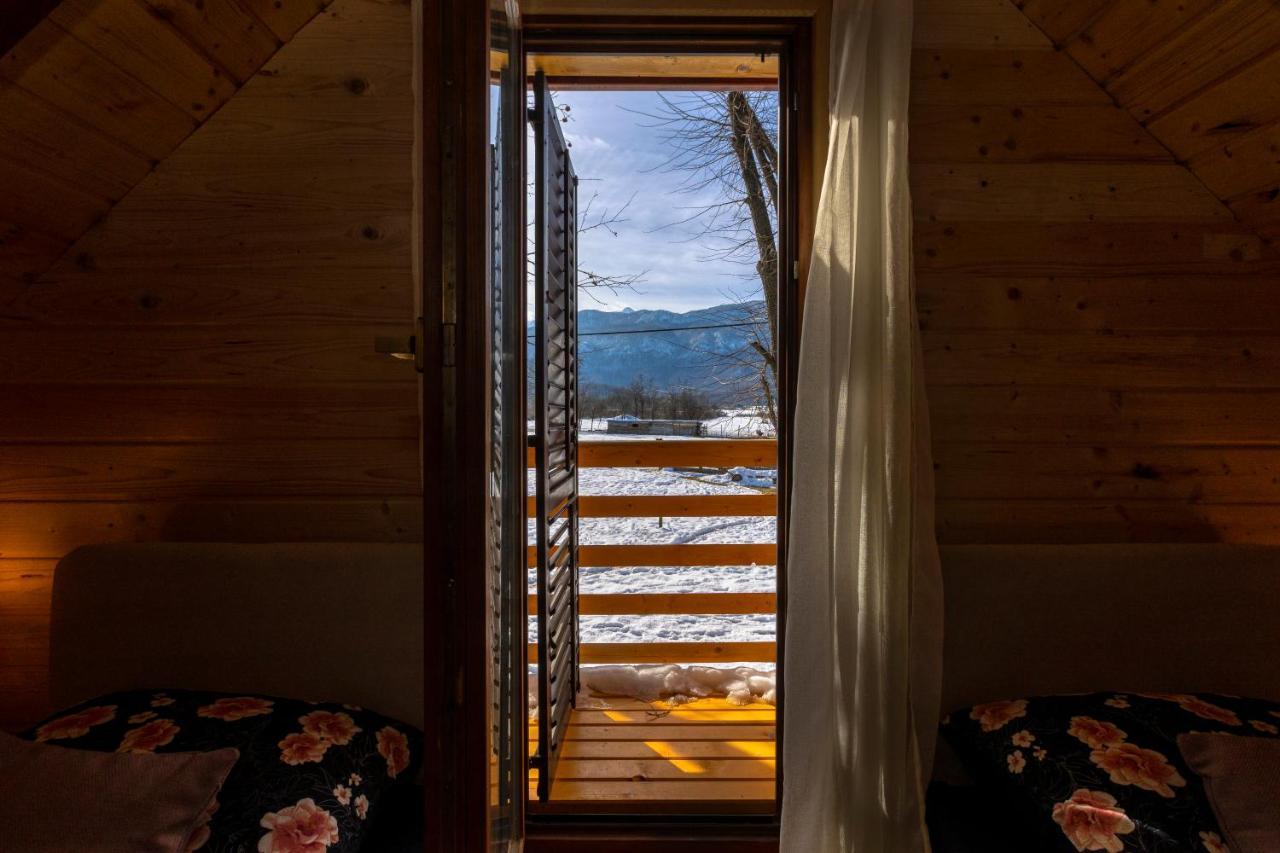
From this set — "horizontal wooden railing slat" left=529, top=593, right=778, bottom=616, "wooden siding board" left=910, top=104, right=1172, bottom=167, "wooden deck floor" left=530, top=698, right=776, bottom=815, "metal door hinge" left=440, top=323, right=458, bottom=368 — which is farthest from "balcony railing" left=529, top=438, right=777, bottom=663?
"metal door hinge" left=440, top=323, right=458, bottom=368

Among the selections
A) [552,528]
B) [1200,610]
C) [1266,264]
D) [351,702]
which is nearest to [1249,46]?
[1266,264]

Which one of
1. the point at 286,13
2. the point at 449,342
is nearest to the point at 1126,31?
the point at 449,342

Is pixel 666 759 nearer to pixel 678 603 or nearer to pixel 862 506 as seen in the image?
pixel 678 603

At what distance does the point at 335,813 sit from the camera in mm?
985

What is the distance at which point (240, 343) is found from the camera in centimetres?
148

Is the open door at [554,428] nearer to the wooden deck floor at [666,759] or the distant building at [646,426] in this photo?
the wooden deck floor at [666,759]

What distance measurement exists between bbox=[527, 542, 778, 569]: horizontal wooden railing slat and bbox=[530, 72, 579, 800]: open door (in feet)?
1.37

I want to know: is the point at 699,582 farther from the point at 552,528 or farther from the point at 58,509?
the point at 58,509

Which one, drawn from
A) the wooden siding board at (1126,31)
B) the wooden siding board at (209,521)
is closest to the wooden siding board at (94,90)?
the wooden siding board at (209,521)

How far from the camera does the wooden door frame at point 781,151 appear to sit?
1469 millimetres

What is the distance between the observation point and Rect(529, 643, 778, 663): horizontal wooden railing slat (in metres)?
2.64

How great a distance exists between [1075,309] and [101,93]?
2078mm

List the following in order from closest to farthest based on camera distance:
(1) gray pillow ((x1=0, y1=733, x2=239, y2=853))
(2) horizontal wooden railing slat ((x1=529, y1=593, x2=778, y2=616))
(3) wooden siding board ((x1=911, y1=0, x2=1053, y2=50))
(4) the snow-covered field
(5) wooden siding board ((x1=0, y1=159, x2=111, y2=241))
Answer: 1. (1) gray pillow ((x1=0, y1=733, x2=239, y2=853))
2. (5) wooden siding board ((x1=0, y1=159, x2=111, y2=241))
3. (3) wooden siding board ((x1=911, y1=0, x2=1053, y2=50))
4. (2) horizontal wooden railing slat ((x1=529, y1=593, x2=778, y2=616))
5. (4) the snow-covered field

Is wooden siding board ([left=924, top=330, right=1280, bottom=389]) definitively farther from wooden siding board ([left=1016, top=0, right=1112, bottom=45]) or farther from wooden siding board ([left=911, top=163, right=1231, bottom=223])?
wooden siding board ([left=1016, top=0, right=1112, bottom=45])
